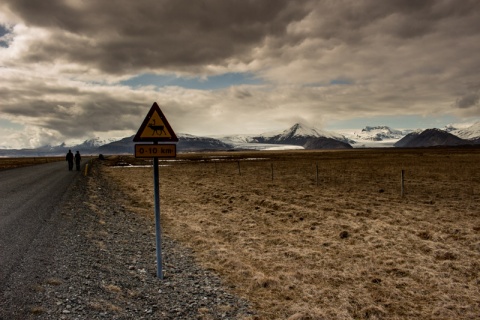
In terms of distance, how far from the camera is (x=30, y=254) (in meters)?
7.61

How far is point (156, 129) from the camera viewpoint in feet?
21.1

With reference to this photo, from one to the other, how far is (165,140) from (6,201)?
43.7 feet

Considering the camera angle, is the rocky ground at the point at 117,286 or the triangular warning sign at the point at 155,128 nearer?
the rocky ground at the point at 117,286

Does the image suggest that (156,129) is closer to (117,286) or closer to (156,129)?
(156,129)

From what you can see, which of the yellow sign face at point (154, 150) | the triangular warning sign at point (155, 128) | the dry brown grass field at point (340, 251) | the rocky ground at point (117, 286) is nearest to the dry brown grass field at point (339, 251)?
the dry brown grass field at point (340, 251)

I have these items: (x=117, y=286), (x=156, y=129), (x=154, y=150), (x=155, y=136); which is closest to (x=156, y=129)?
(x=156, y=129)

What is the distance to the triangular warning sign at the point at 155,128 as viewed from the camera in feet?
20.7

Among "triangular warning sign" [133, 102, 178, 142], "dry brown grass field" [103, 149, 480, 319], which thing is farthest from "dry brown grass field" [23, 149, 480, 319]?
"triangular warning sign" [133, 102, 178, 142]

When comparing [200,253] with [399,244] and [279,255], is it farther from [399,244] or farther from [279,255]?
[399,244]

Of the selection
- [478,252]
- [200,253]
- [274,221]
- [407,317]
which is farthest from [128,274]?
[478,252]

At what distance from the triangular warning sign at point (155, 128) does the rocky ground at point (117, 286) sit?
2.94 m

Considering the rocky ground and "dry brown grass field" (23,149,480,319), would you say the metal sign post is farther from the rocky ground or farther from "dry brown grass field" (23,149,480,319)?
"dry brown grass field" (23,149,480,319)

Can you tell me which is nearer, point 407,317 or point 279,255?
point 407,317

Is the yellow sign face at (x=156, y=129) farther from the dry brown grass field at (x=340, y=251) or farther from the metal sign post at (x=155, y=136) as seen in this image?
the dry brown grass field at (x=340, y=251)
